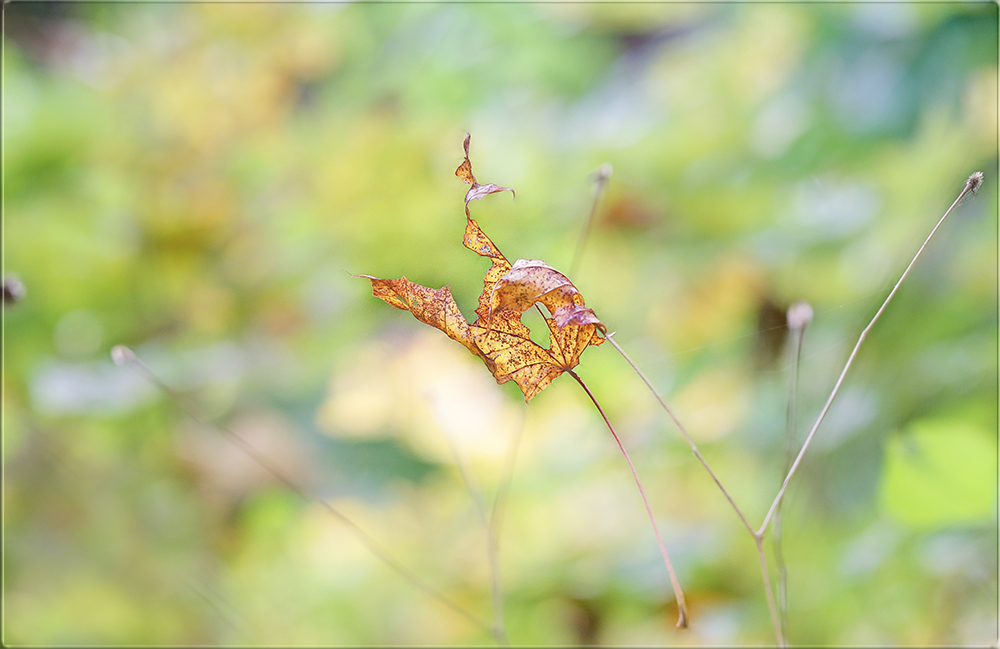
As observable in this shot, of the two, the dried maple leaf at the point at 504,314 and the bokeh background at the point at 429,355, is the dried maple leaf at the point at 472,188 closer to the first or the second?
the dried maple leaf at the point at 504,314

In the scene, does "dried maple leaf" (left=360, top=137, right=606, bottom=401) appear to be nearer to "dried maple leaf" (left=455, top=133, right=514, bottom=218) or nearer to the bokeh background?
"dried maple leaf" (left=455, top=133, right=514, bottom=218)

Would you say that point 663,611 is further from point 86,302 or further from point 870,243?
point 86,302

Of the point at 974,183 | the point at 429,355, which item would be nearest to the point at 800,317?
the point at 974,183

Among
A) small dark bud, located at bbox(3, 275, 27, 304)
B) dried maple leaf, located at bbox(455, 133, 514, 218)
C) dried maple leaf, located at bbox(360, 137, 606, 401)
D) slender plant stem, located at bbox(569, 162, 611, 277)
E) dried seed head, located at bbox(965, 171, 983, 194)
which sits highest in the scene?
slender plant stem, located at bbox(569, 162, 611, 277)

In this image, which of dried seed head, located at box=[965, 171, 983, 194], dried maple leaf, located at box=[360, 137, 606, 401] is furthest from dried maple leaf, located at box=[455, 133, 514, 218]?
dried seed head, located at box=[965, 171, 983, 194]

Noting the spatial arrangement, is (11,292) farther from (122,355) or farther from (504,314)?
(504,314)

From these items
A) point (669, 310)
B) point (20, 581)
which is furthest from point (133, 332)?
point (669, 310)
